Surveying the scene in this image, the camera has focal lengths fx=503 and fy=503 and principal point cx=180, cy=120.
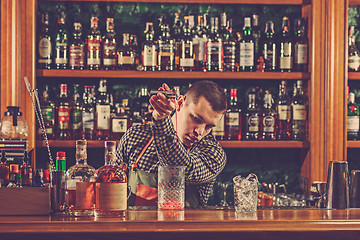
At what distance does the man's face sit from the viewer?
7.48 ft

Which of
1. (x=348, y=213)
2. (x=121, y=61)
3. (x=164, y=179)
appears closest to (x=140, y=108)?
(x=121, y=61)

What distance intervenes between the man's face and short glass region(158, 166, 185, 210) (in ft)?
2.43

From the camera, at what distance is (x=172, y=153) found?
186cm

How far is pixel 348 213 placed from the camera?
1.52 meters

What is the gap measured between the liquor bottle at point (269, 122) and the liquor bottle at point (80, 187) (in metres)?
1.55

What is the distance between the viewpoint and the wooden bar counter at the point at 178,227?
1278mm

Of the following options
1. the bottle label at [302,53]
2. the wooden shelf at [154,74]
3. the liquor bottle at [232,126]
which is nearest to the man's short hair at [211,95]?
the wooden shelf at [154,74]

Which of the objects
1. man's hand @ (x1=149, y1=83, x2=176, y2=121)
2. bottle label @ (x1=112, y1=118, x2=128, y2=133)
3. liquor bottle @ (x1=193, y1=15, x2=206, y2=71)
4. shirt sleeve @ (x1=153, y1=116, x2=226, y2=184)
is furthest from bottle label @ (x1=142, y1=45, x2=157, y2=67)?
man's hand @ (x1=149, y1=83, x2=176, y2=121)

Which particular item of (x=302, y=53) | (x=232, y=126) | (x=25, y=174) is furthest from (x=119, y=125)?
(x=25, y=174)

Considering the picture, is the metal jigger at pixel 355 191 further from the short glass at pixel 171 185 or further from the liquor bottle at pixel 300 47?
the liquor bottle at pixel 300 47

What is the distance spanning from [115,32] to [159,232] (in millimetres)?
1889

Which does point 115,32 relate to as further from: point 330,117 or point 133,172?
point 330,117

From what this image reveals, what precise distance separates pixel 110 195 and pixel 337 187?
2.42ft

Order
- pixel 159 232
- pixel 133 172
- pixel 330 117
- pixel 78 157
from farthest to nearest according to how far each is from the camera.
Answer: pixel 330 117, pixel 133 172, pixel 78 157, pixel 159 232
